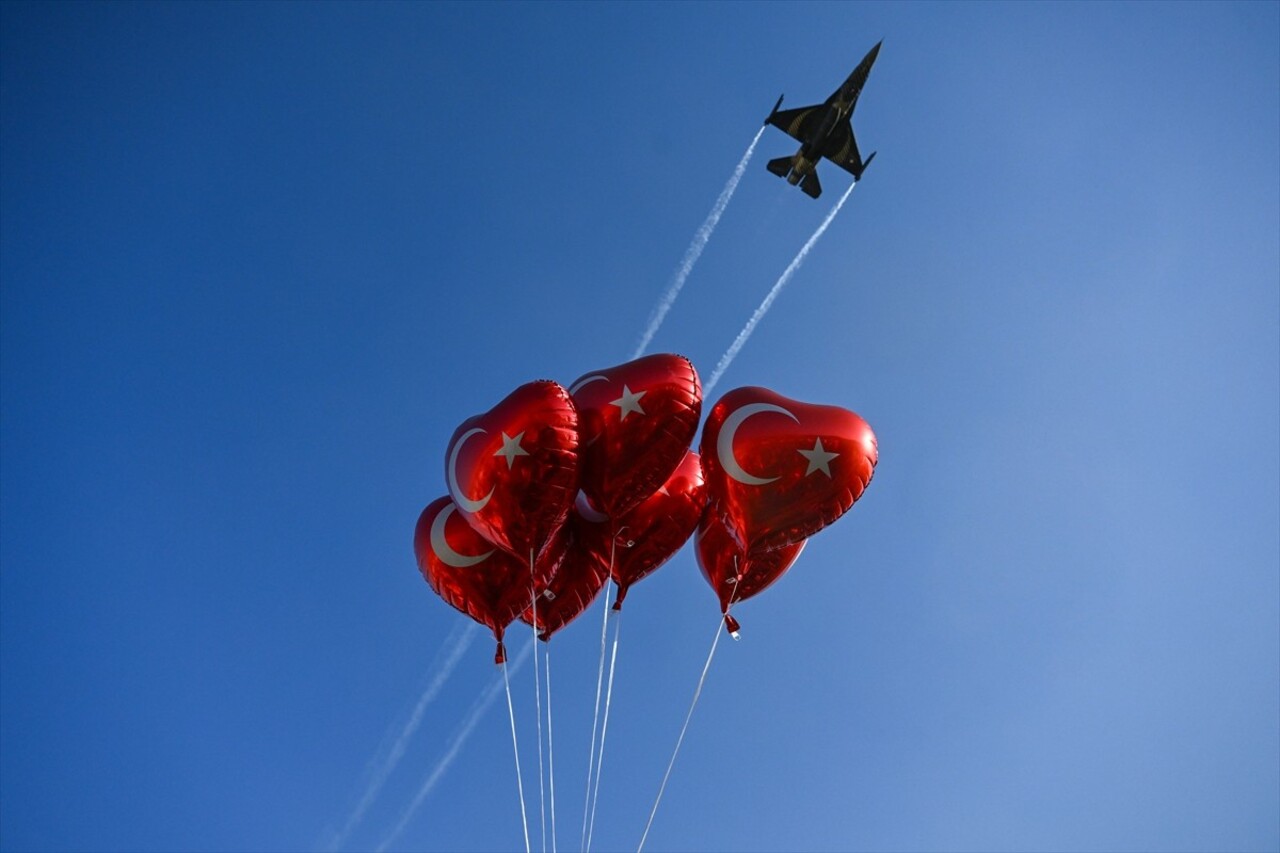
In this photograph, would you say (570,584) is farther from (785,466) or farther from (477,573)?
(785,466)

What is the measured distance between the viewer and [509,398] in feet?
25.6

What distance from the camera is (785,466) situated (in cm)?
746

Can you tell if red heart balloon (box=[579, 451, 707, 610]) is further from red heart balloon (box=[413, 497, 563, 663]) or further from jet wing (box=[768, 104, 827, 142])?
jet wing (box=[768, 104, 827, 142])

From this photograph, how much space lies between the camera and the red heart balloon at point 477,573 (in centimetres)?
846

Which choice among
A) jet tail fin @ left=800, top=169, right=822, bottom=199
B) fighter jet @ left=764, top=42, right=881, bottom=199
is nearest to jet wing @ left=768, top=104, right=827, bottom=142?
fighter jet @ left=764, top=42, right=881, bottom=199

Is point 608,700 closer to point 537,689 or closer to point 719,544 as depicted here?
point 537,689

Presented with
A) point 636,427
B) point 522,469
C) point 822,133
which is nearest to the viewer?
point 522,469

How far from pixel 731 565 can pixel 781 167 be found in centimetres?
1784

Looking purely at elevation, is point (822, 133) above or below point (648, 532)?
above

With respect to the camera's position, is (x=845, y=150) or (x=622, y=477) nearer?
(x=622, y=477)

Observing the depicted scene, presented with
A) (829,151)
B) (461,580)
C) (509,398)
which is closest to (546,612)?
(461,580)

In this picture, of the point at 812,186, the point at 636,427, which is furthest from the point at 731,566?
the point at 812,186

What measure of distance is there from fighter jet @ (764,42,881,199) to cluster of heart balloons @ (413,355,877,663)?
16.6 meters

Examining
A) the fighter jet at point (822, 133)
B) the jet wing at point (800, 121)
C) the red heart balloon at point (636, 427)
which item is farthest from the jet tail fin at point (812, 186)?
the red heart balloon at point (636, 427)
